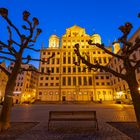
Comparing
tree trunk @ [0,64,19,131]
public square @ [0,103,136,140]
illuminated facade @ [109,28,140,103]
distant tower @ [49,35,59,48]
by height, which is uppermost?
distant tower @ [49,35,59,48]

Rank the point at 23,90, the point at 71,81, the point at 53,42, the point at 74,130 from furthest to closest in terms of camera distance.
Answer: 1. the point at 53,42
2. the point at 23,90
3. the point at 71,81
4. the point at 74,130

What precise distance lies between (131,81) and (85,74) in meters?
46.8

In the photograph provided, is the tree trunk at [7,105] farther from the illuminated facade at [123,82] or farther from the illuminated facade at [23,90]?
the illuminated facade at [23,90]

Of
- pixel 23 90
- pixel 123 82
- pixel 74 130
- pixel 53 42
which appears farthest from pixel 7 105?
pixel 53 42

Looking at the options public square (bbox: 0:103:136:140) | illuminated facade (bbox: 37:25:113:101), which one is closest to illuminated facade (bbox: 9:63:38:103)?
illuminated facade (bbox: 37:25:113:101)

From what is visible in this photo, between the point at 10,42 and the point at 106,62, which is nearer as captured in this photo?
the point at 10,42

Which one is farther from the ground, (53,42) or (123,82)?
(53,42)

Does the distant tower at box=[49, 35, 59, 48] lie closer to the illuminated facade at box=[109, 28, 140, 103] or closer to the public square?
the illuminated facade at box=[109, 28, 140, 103]

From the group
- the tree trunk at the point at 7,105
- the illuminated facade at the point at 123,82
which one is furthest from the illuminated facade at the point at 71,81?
the tree trunk at the point at 7,105

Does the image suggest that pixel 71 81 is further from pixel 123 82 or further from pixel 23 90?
pixel 23 90

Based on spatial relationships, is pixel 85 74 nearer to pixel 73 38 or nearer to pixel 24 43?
pixel 73 38

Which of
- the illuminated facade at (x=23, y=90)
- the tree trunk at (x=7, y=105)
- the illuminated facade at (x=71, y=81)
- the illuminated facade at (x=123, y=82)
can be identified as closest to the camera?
the tree trunk at (x=7, y=105)

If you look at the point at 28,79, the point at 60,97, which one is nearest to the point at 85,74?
the point at 60,97

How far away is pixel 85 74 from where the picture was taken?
52.9m
